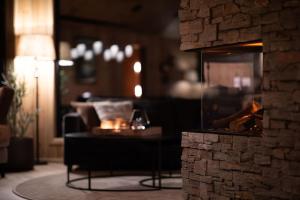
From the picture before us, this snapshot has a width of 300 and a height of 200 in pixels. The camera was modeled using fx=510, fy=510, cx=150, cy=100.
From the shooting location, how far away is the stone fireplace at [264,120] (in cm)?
295

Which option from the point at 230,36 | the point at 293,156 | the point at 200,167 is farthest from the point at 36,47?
the point at 293,156

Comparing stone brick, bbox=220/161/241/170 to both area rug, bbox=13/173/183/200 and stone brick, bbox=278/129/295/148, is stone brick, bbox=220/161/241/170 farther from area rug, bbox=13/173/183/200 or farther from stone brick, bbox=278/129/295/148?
area rug, bbox=13/173/183/200

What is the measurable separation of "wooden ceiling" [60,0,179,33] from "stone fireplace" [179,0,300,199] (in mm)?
6094

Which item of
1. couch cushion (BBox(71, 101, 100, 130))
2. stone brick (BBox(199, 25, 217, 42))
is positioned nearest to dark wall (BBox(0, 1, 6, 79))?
couch cushion (BBox(71, 101, 100, 130))

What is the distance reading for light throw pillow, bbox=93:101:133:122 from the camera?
608 cm

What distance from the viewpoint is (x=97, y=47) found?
36.6 ft

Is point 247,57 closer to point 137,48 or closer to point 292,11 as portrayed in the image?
point 292,11

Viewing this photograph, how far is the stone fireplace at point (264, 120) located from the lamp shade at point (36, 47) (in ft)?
10.9

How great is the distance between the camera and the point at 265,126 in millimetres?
3123

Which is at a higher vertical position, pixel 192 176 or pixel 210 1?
pixel 210 1

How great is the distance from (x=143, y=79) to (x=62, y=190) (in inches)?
297

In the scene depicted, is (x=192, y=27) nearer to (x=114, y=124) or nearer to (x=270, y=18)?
(x=270, y=18)

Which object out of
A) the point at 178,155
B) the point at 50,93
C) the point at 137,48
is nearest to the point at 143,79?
the point at 137,48

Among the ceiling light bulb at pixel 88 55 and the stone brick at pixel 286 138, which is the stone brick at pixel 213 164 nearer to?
the stone brick at pixel 286 138
